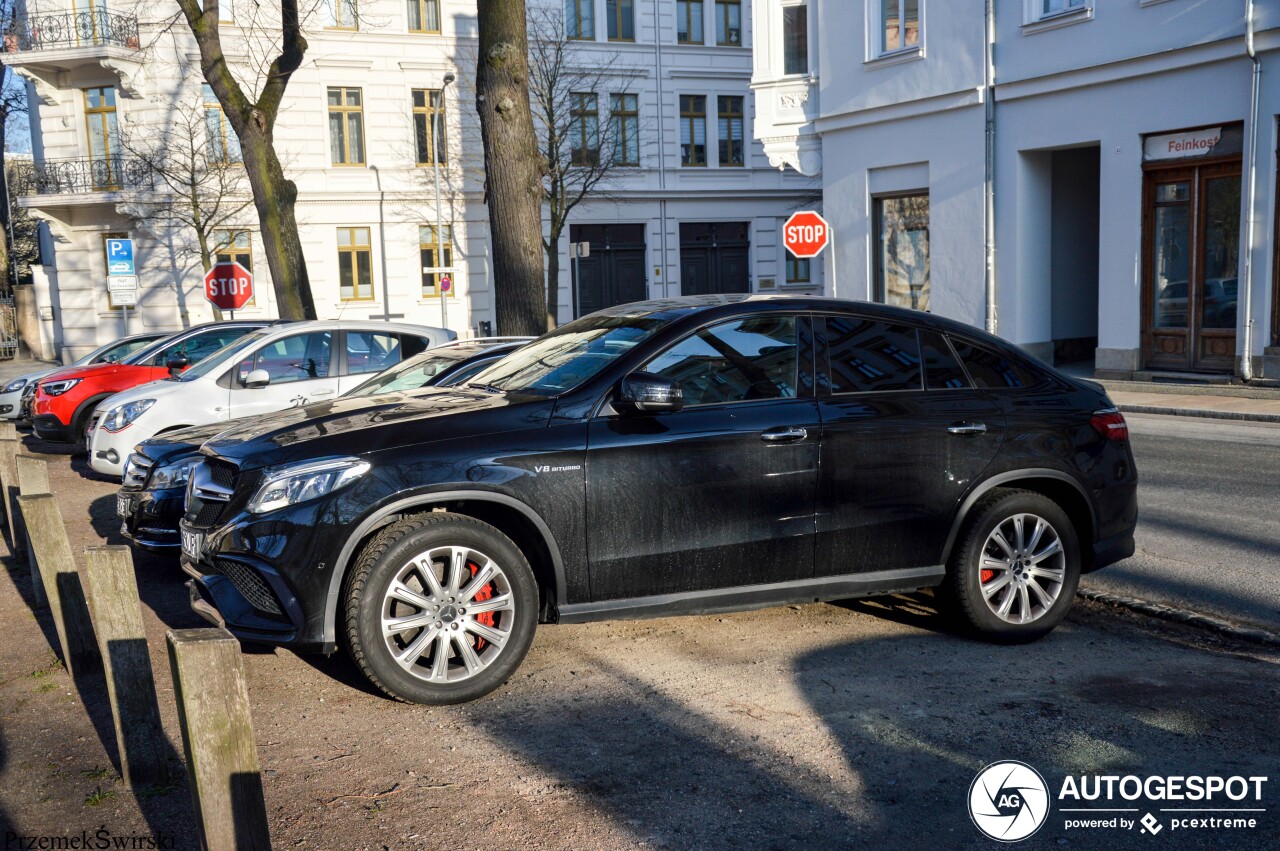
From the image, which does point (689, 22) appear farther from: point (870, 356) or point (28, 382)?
point (870, 356)

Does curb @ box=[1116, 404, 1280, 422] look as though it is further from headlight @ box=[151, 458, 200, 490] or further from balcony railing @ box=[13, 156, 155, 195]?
balcony railing @ box=[13, 156, 155, 195]

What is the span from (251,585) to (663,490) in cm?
184

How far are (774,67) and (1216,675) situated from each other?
77.9 ft

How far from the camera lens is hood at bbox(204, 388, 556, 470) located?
5.08 meters

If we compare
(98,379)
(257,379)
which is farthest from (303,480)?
(98,379)

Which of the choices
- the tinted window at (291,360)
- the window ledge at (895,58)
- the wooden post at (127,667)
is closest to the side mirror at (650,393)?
the wooden post at (127,667)

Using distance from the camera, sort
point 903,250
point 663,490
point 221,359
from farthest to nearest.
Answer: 1. point 903,250
2. point 221,359
3. point 663,490

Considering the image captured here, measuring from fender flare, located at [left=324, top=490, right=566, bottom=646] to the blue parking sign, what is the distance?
20.0 metres

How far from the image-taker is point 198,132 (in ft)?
114

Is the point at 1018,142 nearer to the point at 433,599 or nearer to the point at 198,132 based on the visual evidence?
the point at 433,599

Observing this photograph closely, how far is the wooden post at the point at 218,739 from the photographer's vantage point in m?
3.15

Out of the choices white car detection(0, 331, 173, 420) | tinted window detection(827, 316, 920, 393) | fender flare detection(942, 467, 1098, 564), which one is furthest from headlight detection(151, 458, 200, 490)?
white car detection(0, 331, 173, 420)

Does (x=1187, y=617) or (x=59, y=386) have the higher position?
(x=59, y=386)

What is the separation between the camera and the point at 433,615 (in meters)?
5.04
